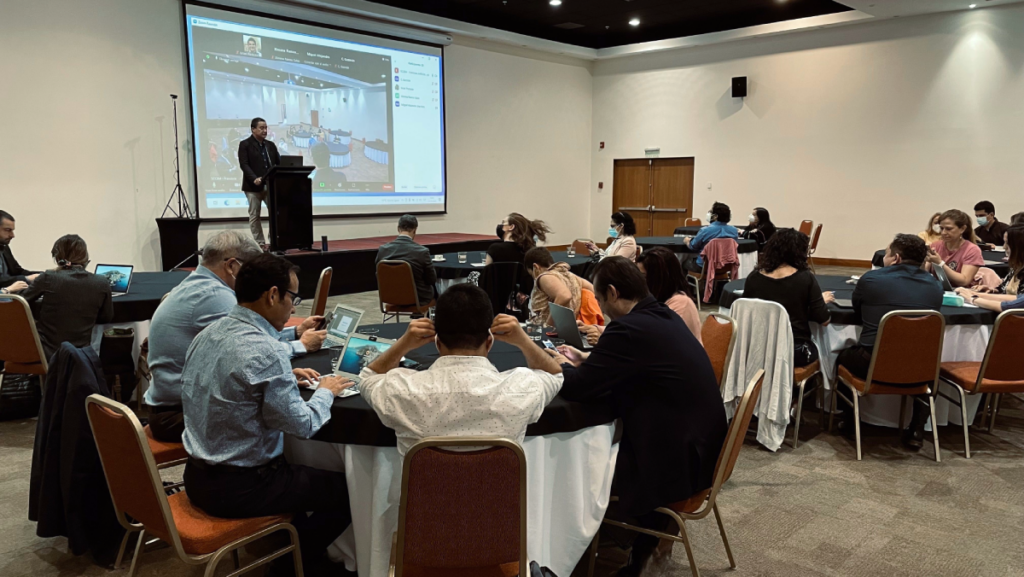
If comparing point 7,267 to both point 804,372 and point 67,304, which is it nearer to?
point 67,304

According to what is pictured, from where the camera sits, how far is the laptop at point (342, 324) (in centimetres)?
266

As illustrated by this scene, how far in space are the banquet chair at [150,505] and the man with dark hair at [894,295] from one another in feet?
10.5

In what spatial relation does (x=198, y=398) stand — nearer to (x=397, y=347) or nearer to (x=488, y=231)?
(x=397, y=347)

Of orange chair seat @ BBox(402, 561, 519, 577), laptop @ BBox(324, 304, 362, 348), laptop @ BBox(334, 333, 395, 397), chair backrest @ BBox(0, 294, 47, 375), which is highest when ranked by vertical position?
laptop @ BBox(324, 304, 362, 348)

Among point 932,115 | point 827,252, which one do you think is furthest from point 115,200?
point 932,115

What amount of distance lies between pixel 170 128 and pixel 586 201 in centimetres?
849

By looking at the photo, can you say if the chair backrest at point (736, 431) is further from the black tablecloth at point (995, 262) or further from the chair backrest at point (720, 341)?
the black tablecloth at point (995, 262)

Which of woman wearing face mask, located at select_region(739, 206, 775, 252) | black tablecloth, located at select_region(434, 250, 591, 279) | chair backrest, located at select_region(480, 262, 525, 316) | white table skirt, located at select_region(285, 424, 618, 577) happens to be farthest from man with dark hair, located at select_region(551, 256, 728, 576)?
woman wearing face mask, located at select_region(739, 206, 775, 252)

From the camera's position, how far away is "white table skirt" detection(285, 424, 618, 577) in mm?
2207

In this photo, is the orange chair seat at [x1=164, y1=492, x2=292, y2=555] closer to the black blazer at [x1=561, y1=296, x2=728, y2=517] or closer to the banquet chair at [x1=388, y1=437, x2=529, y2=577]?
the banquet chair at [x1=388, y1=437, x2=529, y2=577]

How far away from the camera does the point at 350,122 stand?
34.5 feet

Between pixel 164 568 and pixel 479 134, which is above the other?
pixel 479 134

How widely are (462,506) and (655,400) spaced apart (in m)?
0.83

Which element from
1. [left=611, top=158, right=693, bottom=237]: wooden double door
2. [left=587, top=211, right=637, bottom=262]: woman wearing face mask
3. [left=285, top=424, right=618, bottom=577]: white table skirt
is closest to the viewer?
[left=285, top=424, right=618, bottom=577]: white table skirt
